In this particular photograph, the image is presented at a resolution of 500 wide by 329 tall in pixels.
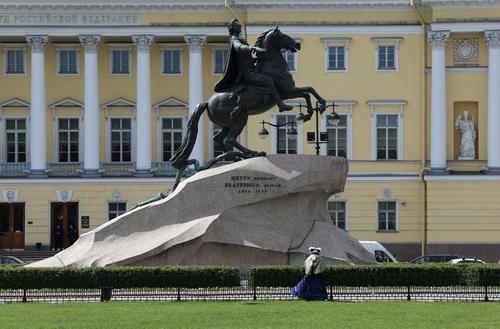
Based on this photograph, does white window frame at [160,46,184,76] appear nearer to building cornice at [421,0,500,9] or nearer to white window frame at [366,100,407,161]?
white window frame at [366,100,407,161]

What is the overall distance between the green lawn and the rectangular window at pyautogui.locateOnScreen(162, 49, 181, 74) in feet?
140

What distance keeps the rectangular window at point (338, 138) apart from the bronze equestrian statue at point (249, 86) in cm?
3470

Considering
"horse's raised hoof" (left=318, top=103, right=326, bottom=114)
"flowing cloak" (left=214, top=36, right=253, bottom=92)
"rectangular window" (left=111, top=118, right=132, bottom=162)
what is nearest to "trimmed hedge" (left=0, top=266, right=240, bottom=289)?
"horse's raised hoof" (left=318, top=103, right=326, bottom=114)

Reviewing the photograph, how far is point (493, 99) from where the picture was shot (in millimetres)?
73188

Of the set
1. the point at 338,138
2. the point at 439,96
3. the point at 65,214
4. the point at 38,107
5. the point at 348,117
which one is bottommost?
the point at 65,214

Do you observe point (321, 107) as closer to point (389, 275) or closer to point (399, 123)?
point (389, 275)

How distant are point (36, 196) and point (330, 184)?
37354 mm

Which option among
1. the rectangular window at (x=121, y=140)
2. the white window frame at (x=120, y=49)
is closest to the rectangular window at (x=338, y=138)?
the rectangular window at (x=121, y=140)

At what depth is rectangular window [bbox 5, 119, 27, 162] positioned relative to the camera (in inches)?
2995

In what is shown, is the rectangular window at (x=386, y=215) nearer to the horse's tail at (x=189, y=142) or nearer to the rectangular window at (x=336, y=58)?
the rectangular window at (x=336, y=58)

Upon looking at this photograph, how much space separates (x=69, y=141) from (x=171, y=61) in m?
6.23

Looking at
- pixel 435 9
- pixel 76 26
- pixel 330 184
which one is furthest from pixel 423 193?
pixel 330 184

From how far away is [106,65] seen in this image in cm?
7650

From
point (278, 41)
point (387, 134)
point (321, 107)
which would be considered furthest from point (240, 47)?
point (387, 134)
